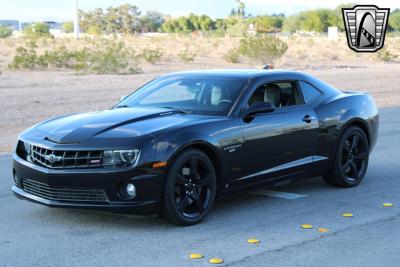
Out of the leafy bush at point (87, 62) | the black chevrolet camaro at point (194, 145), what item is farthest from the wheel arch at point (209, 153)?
the leafy bush at point (87, 62)

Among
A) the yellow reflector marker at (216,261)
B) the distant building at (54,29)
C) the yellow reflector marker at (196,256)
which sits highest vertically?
the yellow reflector marker at (216,261)

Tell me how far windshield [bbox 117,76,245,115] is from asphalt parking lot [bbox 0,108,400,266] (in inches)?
42.2

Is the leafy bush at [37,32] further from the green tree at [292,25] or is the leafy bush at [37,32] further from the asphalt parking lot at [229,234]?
the asphalt parking lot at [229,234]

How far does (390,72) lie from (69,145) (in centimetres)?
3478

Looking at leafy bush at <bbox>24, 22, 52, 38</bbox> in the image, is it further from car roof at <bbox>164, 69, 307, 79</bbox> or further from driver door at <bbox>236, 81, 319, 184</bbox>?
driver door at <bbox>236, 81, 319, 184</bbox>

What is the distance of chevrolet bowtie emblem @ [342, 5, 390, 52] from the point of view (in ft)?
122

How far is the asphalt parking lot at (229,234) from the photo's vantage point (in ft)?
19.5

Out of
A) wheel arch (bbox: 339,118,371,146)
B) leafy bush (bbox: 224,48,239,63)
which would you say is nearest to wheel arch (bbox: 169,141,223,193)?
wheel arch (bbox: 339,118,371,146)

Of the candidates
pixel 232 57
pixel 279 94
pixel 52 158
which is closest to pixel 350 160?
pixel 279 94

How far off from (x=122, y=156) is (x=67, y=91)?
64.0ft

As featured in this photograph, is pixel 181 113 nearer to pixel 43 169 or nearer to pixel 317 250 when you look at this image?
pixel 43 169

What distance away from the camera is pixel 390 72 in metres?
39.5

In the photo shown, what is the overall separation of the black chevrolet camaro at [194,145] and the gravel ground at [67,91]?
5.60 metres

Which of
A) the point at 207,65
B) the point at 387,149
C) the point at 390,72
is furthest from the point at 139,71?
the point at 387,149
